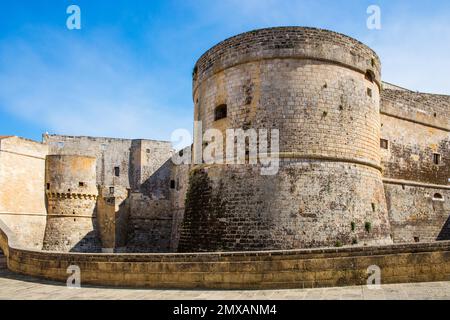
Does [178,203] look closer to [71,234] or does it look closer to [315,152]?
[71,234]

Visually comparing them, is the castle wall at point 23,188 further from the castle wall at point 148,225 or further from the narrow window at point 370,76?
the narrow window at point 370,76

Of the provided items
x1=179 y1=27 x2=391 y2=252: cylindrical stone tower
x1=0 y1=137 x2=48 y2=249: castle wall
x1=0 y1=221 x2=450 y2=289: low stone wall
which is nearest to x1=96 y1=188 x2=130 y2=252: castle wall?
x1=0 y1=137 x2=48 y2=249: castle wall

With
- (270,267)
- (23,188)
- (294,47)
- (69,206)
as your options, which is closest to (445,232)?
(294,47)

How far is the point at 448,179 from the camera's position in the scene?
45.9 feet

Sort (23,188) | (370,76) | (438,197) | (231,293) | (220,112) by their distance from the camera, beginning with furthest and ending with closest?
(23,188)
(438,197)
(370,76)
(220,112)
(231,293)

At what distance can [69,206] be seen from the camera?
1786cm

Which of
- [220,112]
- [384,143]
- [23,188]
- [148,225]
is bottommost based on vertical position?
[148,225]

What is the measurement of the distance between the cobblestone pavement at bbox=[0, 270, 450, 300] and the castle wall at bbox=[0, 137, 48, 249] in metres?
11.0

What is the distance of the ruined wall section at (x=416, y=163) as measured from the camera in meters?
12.3

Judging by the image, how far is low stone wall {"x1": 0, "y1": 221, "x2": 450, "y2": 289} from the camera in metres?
5.09

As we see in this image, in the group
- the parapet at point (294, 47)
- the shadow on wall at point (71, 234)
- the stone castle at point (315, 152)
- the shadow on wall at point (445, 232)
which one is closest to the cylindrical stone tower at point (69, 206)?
the shadow on wall at point (71, 234)

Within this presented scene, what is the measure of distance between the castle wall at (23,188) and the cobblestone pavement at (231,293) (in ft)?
36.1

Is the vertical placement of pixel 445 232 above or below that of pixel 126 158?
below

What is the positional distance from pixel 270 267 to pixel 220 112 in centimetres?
598
